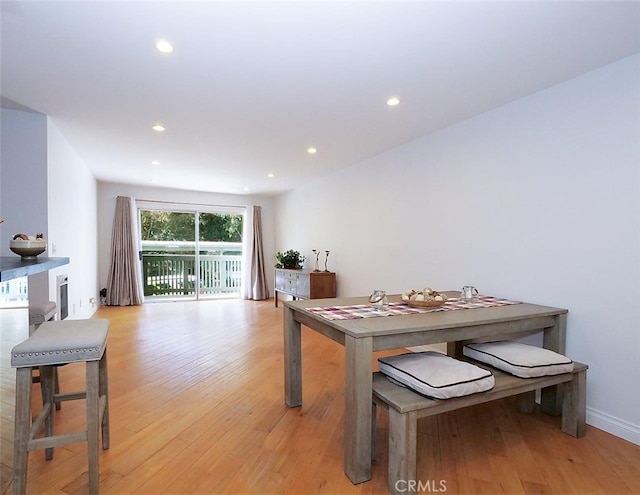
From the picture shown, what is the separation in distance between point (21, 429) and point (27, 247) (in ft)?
3.14

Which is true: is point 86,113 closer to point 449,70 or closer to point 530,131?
point 449,70

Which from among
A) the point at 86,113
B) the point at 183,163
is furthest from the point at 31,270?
the point at 183,163

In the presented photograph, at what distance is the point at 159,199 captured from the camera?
6547mm

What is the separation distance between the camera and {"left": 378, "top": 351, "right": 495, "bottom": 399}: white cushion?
1.56 m

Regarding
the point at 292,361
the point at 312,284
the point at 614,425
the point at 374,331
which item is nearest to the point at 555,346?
the point at 614,425

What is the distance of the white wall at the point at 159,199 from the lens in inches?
242

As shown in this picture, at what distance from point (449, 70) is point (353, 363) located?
1.90 metres

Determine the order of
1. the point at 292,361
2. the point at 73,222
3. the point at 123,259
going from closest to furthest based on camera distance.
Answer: the point at 292,361 → the point at 73,222 → the point at 123,259

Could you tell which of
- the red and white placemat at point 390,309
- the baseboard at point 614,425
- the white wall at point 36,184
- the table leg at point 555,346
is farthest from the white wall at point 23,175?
the baseboard at point 614,425

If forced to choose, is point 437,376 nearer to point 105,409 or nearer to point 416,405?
point 416,405

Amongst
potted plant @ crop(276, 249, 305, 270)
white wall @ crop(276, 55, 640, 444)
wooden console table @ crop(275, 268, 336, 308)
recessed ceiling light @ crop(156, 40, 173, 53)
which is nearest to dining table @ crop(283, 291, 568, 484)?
white wall @ crop(276, 55, 640, 444)

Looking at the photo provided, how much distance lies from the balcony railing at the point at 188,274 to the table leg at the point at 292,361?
518 cm

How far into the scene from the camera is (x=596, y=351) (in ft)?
6.98

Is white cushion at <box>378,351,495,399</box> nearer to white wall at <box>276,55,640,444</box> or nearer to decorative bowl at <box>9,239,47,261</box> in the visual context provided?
white wall at <box>276,55,640,444</box>
